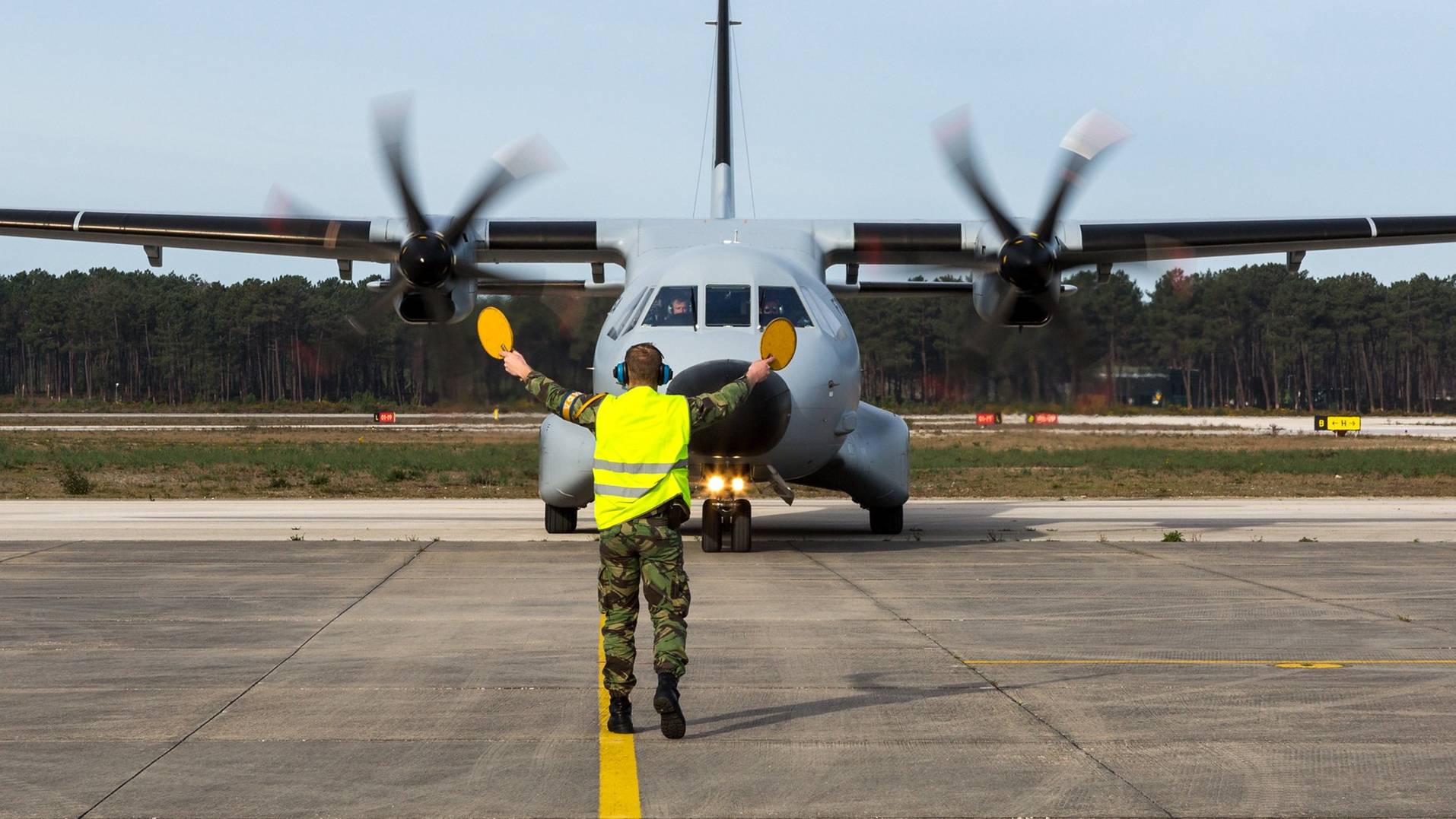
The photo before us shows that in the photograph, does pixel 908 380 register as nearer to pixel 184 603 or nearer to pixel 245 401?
pixel 245 401

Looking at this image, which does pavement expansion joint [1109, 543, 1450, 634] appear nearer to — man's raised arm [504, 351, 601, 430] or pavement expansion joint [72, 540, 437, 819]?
man's raised arm [504, 351, 601, 430]

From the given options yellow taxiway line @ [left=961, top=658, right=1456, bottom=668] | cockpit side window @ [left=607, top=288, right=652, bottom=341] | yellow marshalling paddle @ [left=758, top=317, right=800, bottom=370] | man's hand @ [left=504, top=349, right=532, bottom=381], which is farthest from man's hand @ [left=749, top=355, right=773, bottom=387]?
cockpit side window @ [left=607, top=288, right=652, bottom=341]

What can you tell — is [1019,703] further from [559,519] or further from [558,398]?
[559,519]

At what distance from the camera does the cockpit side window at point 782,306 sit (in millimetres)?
15383

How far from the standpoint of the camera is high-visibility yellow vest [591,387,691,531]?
6652 millimetres

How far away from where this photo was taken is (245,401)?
11512 centimetres

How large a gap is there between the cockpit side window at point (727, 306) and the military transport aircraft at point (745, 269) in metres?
0.02

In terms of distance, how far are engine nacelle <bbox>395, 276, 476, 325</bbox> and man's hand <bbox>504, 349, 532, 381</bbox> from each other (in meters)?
11.3

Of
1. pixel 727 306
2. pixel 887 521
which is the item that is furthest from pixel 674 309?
pixel 887 521

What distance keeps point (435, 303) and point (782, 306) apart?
5.49 metres

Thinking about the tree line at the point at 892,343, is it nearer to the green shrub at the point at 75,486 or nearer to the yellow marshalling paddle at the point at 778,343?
the green shrub at the point at 75,486

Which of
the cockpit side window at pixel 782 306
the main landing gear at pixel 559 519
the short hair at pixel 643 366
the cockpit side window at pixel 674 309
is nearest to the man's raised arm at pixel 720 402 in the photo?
the short hair at pixel 643 366

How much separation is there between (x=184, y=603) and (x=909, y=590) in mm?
5838

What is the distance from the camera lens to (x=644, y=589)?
21.7ft
